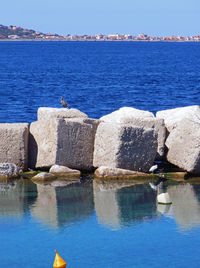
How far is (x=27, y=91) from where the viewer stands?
117 feet

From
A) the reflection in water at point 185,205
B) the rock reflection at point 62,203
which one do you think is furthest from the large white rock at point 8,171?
the reflection in water at point 185,205

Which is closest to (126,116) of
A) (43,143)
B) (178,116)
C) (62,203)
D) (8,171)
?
(178,116)

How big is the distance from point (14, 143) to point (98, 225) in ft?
12.2

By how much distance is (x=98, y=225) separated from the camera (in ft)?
30.4

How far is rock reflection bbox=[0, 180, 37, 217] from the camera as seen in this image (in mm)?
10094

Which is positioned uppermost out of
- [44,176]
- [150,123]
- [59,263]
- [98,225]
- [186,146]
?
[150,123]

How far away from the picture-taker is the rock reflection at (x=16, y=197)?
10.1 m

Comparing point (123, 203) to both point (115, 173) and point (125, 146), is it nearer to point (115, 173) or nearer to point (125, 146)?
point (115, 173)

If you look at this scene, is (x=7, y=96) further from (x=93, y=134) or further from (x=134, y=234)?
(x=134, y=234)

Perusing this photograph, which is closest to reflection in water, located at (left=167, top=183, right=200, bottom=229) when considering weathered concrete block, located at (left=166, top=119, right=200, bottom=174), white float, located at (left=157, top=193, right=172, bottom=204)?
white float, located at (left=157, top=193, right=172, bottom=204)

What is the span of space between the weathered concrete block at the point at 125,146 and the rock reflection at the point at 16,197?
5.26 feet

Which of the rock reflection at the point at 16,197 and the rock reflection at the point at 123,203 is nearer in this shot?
the rock reflection at the point at 123,203

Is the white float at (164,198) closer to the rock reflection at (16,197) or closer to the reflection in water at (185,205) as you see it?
the reflection in water at (185,205)

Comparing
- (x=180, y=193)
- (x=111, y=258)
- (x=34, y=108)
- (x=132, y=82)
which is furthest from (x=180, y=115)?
(x=132, y=82)
